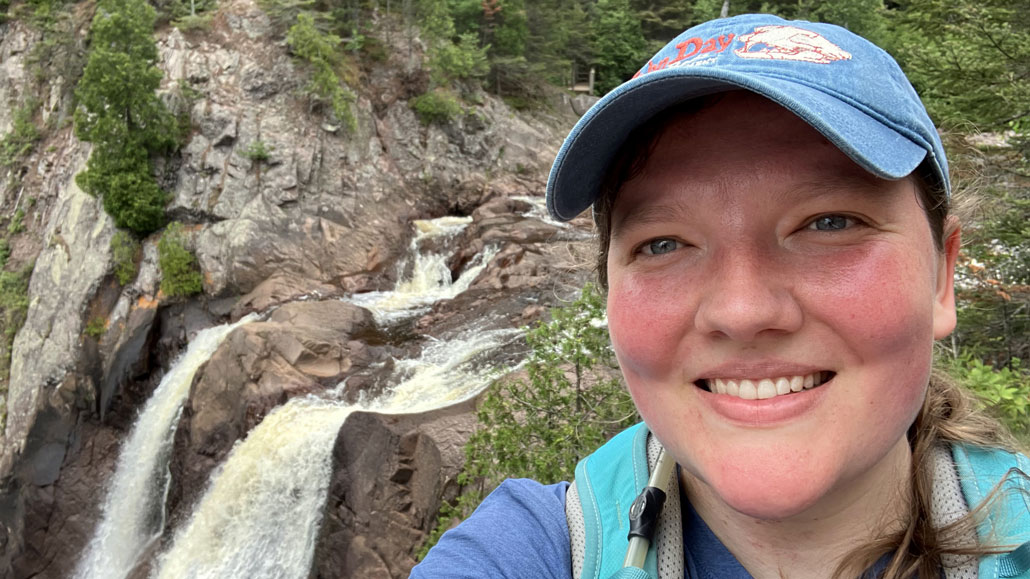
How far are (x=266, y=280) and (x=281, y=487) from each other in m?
7.83

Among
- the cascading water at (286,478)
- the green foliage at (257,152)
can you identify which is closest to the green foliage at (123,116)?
the green foliage at (257,152)

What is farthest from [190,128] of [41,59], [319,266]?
[41,59]

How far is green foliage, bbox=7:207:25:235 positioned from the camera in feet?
65.6

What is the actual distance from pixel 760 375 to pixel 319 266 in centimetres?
1689

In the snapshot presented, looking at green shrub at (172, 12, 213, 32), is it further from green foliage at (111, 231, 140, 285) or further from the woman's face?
the woman's face

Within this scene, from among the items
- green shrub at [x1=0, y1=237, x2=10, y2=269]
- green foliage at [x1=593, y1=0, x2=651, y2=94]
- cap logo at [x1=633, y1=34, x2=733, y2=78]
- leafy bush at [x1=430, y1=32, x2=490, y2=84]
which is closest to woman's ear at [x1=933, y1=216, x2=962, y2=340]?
cap logo at [x1=633, y1=34, x2=733, y2=78]

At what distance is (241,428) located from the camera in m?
11.3

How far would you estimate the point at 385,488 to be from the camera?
29.6 ft

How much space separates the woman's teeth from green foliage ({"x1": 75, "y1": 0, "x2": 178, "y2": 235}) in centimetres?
1898

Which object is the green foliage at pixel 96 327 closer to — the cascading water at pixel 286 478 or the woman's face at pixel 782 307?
the cascading water at pixel 286 478

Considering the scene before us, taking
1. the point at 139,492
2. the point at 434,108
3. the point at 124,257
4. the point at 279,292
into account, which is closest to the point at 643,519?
the point at 139,492

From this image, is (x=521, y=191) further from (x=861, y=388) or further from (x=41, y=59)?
(x=861, y=388)

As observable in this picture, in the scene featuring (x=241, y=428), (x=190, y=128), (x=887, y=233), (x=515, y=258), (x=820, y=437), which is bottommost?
(x=241, y=428)

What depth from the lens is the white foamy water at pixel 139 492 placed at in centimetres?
1237
